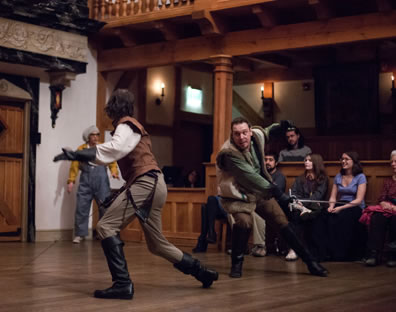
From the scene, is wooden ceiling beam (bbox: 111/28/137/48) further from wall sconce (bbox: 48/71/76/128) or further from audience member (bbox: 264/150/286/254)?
audience member (bbox: 264/150/286/254)

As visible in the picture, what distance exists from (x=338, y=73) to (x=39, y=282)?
297 inches

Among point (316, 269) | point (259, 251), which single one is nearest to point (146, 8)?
point (259, 251)

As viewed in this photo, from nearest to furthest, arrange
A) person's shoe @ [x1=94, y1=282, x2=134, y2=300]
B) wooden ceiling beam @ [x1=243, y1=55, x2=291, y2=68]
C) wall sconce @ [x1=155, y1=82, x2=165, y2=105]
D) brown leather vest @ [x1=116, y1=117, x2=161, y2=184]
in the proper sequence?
person's shoe @ [x1=94, y1=282, x2=134, y2=300], brown leather vest @ [x1=116, y1=117, x2=161, y2=184], wooden ceiling beam @ [x1=243, y1=55, x2=291, y2=68], wall sconce @ [x1=155, y1=82, x2=165, y2=105]

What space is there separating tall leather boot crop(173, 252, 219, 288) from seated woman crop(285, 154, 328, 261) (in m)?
2.76

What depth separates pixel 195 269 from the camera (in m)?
5.25

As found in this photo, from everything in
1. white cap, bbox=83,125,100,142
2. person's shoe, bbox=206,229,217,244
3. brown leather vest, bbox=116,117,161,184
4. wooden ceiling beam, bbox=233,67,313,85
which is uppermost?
wooden ceiling beam, bbox=233,67,313,85

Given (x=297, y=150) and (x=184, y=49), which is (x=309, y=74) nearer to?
(x=184, y=49)

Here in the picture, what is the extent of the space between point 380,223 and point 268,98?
18.2 ft

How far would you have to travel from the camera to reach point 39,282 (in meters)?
5.79

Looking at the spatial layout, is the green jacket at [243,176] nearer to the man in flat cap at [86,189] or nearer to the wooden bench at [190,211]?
the wooden bench at [190,211]

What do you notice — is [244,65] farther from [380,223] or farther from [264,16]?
[380,223]

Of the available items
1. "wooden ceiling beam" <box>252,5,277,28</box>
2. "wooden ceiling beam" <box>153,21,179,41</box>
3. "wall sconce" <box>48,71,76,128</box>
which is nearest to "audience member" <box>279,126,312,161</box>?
"wooden ceiling beam" <box>252,5,277,28</box>

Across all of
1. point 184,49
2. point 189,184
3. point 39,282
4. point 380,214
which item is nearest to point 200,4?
point 184,49

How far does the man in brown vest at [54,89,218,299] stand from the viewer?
16.1ft
